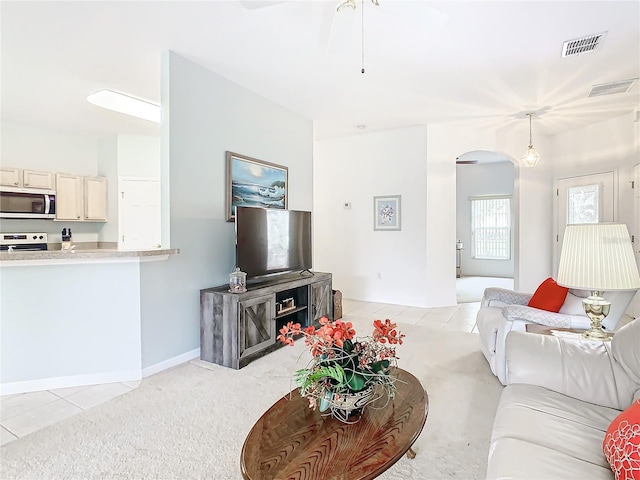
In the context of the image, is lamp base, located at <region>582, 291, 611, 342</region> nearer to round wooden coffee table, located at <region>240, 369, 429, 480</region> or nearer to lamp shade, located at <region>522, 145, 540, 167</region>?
round wooden coffee table, located at <region>240, 369, 429, 480</region>

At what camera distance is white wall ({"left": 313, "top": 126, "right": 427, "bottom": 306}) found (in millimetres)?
5500

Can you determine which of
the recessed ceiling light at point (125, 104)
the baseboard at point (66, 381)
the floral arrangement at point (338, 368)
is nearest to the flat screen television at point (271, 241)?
the baseboard at point (66, 381)

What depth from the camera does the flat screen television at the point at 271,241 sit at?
3.45 metres

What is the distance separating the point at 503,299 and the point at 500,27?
2309 millimetres

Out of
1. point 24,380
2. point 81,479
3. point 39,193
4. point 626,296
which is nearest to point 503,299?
point 626,296

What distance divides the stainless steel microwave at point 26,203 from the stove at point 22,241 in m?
0.32

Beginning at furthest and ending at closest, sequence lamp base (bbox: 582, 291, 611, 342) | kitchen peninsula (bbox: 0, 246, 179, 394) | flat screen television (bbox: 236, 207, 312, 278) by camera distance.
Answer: flat screen television (bbox: 236, 207, 312, 278), kitchen peninsula (bbox: 0, 246, 179, 394), lamp base (bbox: 582, 291, 611, 342)

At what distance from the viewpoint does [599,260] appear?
→ 6.10ft

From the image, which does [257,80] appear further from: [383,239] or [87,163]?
[87,163]

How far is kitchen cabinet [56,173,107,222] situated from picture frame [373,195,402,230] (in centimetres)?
451

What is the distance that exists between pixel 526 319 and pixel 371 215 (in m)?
3.52

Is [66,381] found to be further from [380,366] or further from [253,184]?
[380,366]

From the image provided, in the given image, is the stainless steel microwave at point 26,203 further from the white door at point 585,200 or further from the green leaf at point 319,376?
the white door at point 585,200

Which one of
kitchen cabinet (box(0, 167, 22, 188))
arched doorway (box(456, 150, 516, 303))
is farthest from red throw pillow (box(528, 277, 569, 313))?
kitchen cabinet (box(0, 167, 22, 188))
